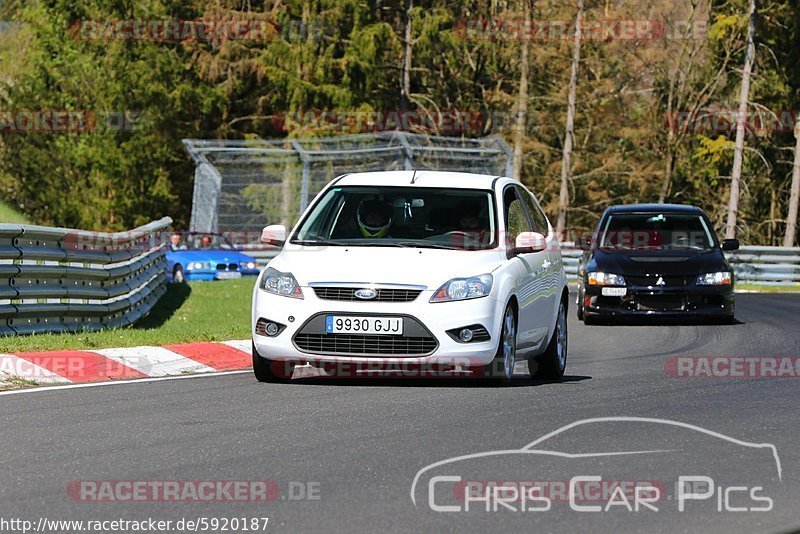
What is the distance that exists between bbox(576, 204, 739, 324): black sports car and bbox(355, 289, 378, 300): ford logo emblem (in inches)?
343

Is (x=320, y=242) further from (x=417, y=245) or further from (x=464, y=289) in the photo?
(x=464, y=289)

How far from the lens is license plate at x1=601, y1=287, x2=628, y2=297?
60.8ft

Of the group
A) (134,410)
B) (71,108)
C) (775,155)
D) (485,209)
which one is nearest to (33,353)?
(134,410)

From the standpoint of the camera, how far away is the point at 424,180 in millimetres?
11664

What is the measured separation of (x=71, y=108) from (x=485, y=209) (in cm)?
4190

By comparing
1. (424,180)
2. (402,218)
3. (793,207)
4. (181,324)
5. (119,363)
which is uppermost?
(424,180)

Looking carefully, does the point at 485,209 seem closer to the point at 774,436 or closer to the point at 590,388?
the point at 590,388

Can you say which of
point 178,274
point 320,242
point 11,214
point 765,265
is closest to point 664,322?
point 320,242

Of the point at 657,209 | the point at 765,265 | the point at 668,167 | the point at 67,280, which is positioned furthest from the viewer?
the point at 668,167

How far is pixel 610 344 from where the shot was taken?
1606 centimetres

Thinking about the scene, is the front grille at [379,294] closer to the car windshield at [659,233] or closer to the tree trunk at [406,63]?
the car windshield at [659,233]

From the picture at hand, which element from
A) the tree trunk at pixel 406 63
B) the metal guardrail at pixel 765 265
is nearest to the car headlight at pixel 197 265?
the metal guardrail at pixel 765 265

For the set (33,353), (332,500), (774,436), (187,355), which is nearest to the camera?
(332,500)

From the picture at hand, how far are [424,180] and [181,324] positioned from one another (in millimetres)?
7175
